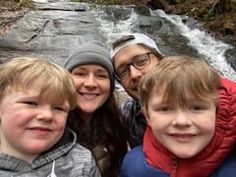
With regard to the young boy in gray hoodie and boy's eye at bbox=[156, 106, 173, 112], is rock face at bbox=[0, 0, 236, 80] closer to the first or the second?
the young boy in gray hoodie

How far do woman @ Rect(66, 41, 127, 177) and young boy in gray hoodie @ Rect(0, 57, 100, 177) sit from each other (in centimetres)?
70

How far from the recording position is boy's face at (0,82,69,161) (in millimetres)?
2359

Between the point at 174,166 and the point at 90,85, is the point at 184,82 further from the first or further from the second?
the point at 90,85

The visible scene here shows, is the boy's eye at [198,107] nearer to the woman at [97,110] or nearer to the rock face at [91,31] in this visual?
the woman at [97,110]

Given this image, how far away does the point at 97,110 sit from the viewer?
3.43 meters

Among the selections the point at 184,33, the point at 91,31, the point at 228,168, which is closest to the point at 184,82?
the point at 228,168

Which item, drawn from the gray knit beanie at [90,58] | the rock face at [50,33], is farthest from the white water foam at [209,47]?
the gray knit beanie at [90,58]

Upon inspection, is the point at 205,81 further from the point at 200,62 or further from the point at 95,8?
the point at 95,8

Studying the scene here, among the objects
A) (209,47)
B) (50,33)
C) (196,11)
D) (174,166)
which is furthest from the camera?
(196,11)

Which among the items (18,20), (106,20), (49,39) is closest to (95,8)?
(106,20)

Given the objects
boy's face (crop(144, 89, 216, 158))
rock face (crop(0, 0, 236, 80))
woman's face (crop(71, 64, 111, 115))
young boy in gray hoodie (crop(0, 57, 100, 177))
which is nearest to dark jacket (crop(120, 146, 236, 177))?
boy's face (crop(144, 89, 216, 158))

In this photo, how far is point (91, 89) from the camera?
319 cm

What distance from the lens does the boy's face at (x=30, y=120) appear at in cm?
236

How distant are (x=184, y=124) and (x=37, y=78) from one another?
29.2 inches
